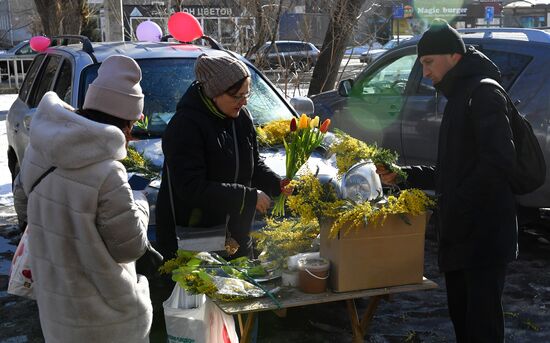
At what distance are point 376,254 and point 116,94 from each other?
140cm

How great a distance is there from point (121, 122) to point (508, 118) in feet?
5.68

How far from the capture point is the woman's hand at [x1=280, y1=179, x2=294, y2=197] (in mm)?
3759

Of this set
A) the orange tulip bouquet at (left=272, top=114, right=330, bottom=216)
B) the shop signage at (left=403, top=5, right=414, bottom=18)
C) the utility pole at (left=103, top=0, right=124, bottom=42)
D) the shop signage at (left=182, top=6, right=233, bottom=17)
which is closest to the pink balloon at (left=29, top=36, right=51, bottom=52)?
the utility pole at (left=103, top=0, right=124, bottom=42)

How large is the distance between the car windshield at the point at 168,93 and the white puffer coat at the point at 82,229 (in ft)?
Answer: 9.21

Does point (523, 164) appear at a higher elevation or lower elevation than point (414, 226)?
higher

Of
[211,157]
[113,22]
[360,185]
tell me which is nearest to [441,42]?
[360,185]

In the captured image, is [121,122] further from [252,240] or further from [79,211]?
[252,240]

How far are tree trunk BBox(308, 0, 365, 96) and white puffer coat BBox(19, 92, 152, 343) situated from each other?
771cm

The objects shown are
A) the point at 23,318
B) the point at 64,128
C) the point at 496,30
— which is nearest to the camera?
the point at 64,128

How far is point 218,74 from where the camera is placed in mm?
3479

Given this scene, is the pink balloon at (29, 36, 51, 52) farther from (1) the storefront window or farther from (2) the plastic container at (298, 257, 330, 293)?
(1) the storefront window

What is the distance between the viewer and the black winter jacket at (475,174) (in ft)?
10.5

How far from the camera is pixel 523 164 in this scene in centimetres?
335

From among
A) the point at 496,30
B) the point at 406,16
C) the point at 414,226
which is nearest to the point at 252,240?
the point at 414,226
